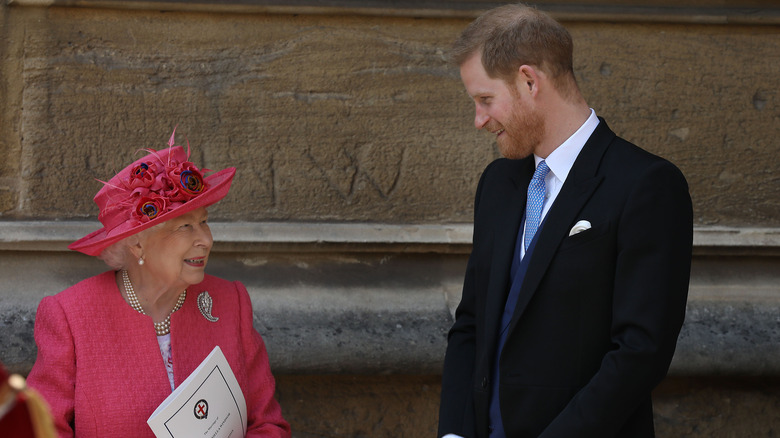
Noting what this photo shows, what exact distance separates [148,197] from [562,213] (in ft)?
3.53

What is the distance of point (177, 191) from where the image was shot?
2299mm

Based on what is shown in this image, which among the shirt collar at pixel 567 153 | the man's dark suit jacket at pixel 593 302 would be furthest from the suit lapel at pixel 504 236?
the shirt collar at pixel 567 153

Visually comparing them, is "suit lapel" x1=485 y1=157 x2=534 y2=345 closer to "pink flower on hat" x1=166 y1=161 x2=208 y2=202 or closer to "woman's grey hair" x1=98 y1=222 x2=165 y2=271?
"pink flower on hat" x1=166 y1=161 x2=208 y2=202

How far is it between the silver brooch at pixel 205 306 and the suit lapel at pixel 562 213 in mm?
898

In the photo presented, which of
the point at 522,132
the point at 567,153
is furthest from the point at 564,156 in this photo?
→ the point at 522,132

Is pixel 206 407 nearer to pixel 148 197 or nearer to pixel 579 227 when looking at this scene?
pixel 148 197

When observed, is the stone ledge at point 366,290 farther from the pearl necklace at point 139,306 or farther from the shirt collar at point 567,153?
the shirt collar at point 567,153

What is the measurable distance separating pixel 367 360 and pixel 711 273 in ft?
5.08

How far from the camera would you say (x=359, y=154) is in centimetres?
357

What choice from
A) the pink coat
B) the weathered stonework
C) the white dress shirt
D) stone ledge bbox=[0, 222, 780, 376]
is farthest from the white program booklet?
the weathered stonework

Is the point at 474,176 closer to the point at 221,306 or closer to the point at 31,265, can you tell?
the point at 221,306

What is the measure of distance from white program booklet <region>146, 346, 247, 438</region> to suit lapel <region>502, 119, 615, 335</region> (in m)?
0.78

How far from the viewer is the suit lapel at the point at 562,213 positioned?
1995mm

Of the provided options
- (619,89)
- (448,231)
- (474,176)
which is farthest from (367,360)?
(619,89)
